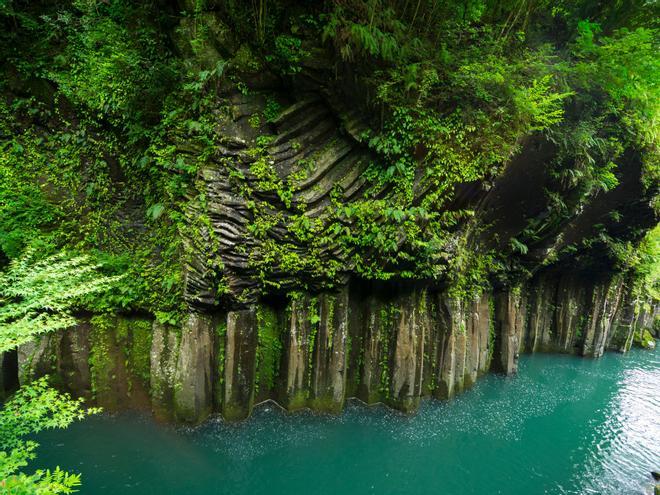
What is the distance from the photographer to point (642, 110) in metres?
8.82

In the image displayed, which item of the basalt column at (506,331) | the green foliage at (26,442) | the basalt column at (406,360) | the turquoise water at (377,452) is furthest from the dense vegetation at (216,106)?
the basalt column at (506,331)

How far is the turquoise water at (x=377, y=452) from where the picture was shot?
5539 millimetres

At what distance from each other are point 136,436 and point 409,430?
16.2 feet

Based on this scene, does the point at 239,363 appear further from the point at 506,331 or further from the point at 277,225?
the point at 506,331

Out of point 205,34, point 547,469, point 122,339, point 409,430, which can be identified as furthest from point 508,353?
point 205,34

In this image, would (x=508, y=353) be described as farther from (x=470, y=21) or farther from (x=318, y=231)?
(x=470, y=21)

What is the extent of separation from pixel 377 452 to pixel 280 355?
2.48 m

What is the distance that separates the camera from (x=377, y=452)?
21.1 ft

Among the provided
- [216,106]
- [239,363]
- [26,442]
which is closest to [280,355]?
[239,363]

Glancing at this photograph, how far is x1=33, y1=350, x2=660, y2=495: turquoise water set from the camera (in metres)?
5.54

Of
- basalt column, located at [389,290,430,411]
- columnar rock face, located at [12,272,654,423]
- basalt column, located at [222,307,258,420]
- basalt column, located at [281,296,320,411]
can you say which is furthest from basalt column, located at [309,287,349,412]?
basalt column, located at [222,307,258,420]

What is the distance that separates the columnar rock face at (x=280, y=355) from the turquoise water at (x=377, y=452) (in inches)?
15.6

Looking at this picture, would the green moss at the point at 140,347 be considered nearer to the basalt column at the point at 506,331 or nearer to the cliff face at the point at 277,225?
the cliff face at the point at 277,225

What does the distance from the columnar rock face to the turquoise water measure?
1.30 feet
